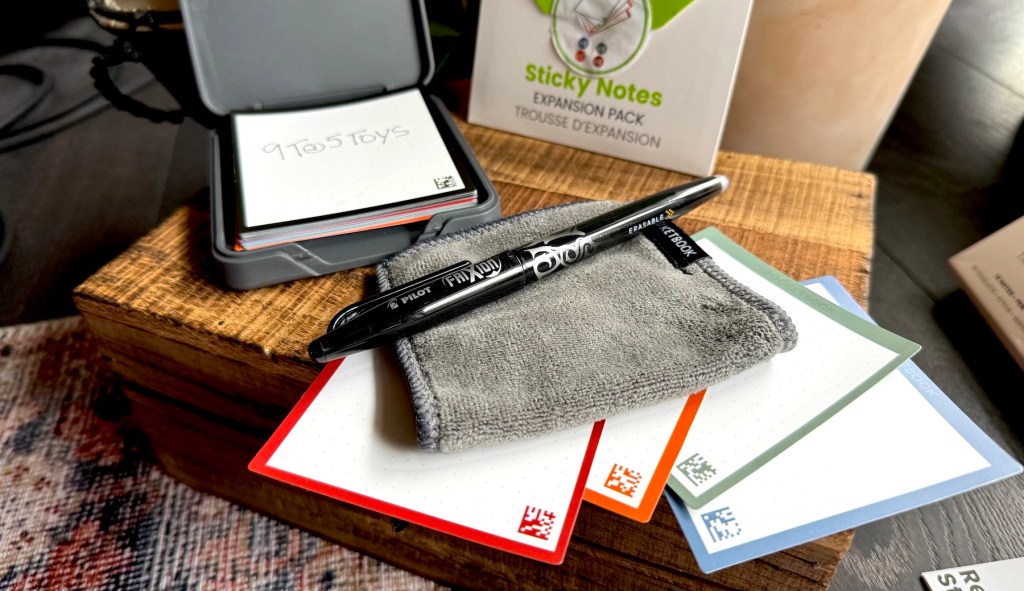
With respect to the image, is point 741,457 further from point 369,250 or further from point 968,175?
point 968,175

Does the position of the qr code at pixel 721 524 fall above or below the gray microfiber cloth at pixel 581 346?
below

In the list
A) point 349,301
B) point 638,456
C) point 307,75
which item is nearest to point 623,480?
point 638,456

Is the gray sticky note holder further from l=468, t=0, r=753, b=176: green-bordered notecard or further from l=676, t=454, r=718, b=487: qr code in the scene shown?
l=676, t=454, r=718, b=487: qr code

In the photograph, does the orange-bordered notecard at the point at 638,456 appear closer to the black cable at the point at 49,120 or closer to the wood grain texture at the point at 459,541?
the wood grain texture at the point at 459,541

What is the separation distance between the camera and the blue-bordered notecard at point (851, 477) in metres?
0.39

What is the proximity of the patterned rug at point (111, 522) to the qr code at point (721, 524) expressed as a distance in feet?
1.03

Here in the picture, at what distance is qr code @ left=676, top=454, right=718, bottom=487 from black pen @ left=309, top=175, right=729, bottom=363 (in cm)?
15

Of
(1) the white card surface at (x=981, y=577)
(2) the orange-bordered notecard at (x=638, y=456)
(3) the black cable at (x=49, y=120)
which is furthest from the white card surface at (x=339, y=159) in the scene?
(3) the black cable at (x=49, y=120)

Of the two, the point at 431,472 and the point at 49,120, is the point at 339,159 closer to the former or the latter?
the point at 431,472

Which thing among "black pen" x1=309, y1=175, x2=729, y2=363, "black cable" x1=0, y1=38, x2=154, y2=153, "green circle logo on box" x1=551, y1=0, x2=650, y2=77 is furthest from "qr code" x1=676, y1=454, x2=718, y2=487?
"black cable" x1=0, y1=38, x2=154, y2=153

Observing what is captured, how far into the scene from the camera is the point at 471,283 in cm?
44

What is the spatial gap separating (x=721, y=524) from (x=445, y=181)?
309 millimetres

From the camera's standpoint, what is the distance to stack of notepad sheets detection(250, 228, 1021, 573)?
384 millimetres

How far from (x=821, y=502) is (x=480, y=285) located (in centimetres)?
24
